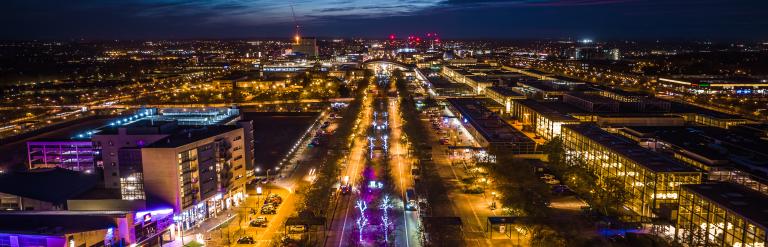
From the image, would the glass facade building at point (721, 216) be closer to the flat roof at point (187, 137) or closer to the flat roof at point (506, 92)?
the flat roof at point (187, 137)

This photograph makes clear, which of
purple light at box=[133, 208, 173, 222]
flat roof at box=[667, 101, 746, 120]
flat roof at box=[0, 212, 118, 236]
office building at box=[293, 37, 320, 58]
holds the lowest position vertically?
purple light at box=[133, 208, 173, 222]

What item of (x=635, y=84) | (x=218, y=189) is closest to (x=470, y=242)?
(x=218, y=189)

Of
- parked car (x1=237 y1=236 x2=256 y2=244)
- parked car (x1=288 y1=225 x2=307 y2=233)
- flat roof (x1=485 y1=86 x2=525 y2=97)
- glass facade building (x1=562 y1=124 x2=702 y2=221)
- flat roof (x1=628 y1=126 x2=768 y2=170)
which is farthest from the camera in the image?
flat roof (x1=485 y1=86 x2=525 y2=97)

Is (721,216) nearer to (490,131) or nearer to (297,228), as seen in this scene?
(297,228)

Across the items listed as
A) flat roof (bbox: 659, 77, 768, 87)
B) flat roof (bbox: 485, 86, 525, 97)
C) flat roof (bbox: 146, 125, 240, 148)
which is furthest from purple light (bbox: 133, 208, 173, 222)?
flat roof (bbox: 659, 77, 768, 87)

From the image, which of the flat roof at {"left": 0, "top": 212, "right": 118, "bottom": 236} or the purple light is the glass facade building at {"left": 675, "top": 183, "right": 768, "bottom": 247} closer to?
the purple light

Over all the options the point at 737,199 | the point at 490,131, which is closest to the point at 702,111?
the point at 490,131
